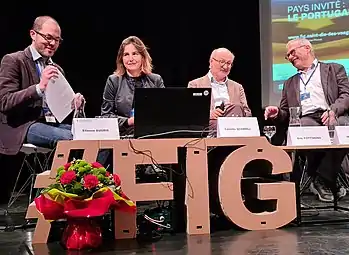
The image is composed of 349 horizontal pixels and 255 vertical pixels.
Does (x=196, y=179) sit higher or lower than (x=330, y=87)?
lower

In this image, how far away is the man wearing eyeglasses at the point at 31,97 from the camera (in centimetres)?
287

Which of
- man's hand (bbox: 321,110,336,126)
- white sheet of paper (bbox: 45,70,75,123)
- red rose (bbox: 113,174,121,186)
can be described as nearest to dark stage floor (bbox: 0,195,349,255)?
red rose (bbox: 113,174,121,186)

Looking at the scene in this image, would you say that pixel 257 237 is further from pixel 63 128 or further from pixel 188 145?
pixel 63 128

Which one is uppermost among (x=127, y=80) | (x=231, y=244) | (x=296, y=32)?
(x=296, y=32)

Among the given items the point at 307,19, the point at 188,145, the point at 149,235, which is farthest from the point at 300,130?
the point at 307,19

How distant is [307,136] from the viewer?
2832 mm

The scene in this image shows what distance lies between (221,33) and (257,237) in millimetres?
2857

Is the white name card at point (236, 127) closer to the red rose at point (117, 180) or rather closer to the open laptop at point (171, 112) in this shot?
the open laptop at point (171, 112)

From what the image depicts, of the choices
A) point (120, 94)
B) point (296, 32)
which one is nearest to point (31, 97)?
point (120, 94)

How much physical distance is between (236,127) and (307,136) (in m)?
Result: 0.39

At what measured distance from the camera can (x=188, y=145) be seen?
2594 mm

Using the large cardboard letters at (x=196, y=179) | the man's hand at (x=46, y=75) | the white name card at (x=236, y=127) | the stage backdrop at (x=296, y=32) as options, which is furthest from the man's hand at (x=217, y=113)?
the stage backdrop at (x=296, y=32)

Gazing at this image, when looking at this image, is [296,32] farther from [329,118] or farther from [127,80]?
[127,80]

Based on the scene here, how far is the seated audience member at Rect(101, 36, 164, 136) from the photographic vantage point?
137 inches
